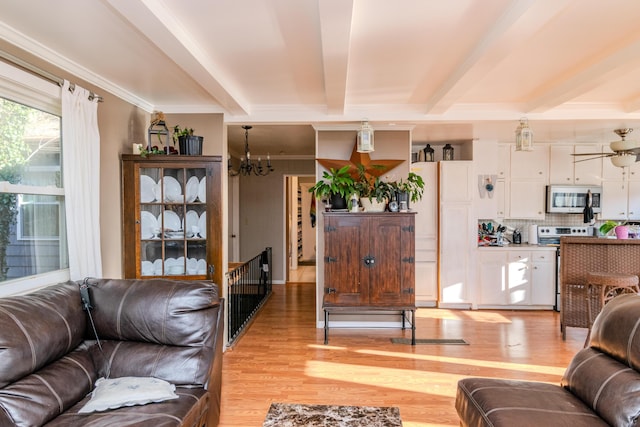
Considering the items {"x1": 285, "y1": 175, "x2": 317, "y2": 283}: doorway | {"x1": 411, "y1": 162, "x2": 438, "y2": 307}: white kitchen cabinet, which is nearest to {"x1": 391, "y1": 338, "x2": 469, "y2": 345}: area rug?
{"x1": 411, "y1": 162, "x2": 438, "y2": 307}: white kitchen cabinet

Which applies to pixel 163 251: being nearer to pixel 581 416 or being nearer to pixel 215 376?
Answer: pixel 215 376

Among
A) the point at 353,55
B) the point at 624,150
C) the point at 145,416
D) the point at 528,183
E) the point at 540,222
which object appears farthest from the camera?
the point at 540,222

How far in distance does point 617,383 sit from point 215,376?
1988 mm

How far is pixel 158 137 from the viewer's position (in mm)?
3781

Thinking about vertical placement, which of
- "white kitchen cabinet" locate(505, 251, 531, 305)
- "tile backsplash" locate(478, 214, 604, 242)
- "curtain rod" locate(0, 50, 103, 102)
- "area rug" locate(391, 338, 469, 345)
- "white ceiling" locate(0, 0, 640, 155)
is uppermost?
"white ceiling" locate(0, 0, 640, 155)

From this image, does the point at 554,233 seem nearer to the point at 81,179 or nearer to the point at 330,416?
the point at 330,416

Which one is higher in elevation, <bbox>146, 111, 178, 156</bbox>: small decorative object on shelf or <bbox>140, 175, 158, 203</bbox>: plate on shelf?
<bbox>146, 111, 178, 156</bbox>: small decorative object on shelf

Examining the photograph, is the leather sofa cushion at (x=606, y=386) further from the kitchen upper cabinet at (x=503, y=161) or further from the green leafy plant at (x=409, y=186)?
the kitchen upper cabinet at (x=503, y=161)

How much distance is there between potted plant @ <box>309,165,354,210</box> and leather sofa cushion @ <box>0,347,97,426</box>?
272cm

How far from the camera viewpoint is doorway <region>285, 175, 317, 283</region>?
8087 mm

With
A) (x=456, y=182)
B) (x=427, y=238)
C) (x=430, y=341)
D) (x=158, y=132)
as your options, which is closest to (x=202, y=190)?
(x=158, y=132)

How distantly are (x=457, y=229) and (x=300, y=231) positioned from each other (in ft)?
19.3

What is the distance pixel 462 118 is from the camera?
403 cm

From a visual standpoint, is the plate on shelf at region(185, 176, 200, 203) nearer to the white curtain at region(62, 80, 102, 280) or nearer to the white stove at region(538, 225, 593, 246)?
the white curtain at region(62, 80, 102, 280)
